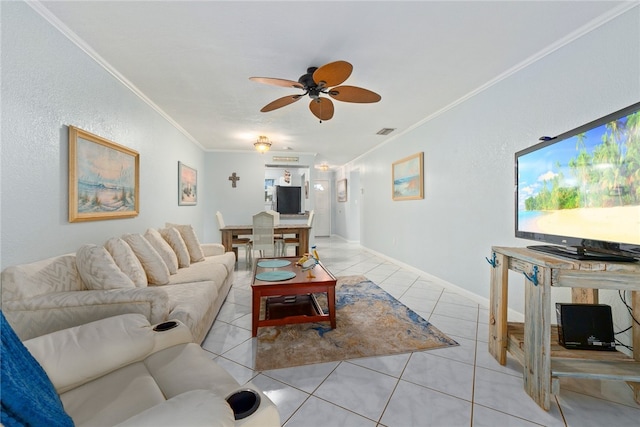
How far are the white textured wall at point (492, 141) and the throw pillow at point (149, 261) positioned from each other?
10.6 feet

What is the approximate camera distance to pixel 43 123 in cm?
175

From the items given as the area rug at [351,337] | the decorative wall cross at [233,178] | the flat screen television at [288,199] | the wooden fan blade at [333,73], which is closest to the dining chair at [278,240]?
the decorative wall cross at [233,178]

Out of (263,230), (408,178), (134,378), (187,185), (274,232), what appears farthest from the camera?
(274,232)

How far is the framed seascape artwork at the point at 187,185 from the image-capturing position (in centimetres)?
432

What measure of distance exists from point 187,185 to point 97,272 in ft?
10.4

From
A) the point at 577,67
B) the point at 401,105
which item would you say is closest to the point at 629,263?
the point at 577,67

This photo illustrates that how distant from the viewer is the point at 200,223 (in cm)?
570

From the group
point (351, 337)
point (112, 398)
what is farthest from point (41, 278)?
point (351, 337)

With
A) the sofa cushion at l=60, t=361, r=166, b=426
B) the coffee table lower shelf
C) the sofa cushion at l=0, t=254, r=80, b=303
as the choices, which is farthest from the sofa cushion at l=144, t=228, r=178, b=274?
the sofa cushion at l=60, t=361, r=166, b=426

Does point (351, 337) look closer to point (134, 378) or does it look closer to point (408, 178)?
point (134, 378)

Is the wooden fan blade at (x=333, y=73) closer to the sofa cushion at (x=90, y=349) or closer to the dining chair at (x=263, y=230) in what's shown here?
the sofa cushion at (x=90, y=349)

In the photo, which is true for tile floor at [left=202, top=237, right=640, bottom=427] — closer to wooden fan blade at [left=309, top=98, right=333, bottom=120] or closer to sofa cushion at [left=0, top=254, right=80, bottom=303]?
sofa cushion at [left=0, top=254, right=80, bottom=303]

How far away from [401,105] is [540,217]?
7.00ft

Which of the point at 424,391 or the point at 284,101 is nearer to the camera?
the point at 424,391
